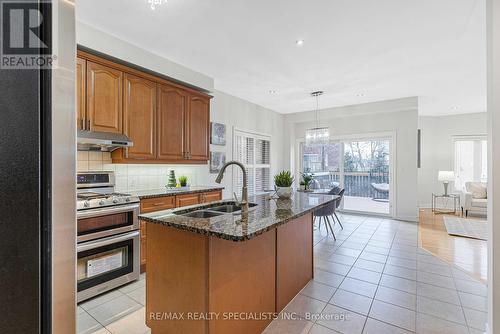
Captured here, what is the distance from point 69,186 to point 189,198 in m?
2.98

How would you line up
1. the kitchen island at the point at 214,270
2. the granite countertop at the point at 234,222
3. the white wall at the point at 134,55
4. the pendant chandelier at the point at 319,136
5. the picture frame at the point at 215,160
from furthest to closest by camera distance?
the pendant chandelier at the point at 319,136 → the picture frame at the point at 215,160 → the white wall at the point at 134,55 → the kitchen island at the point at 214,270 → the granite countertop at the point at 234,222

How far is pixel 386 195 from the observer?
5.81 m

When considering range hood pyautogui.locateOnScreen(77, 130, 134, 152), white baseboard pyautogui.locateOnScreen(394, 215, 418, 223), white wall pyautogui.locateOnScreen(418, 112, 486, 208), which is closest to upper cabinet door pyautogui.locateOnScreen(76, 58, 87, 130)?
range hood pyautogui.locateOnScreen(77, 130, 134, 152)

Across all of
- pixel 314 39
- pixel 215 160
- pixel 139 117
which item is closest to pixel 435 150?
pixel 314 39

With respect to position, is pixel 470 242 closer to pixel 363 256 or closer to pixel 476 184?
pixel 363 256

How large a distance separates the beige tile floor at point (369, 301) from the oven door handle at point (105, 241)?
1.68 feet

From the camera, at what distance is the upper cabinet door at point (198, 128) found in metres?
3.76

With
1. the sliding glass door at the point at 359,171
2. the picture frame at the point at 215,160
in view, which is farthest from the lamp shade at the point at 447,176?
the picture frame at the point at 215,160

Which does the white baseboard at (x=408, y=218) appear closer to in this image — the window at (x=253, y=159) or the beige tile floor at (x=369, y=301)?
the beige tile floor at (x=369, y=301)

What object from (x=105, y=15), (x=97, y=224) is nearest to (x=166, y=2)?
(x=105, y=15)

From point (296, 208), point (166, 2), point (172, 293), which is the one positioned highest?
point (166, 2)

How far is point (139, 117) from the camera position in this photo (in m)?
3.06

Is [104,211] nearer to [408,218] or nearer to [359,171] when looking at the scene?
[359,171]

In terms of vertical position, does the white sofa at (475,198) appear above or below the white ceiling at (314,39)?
below
